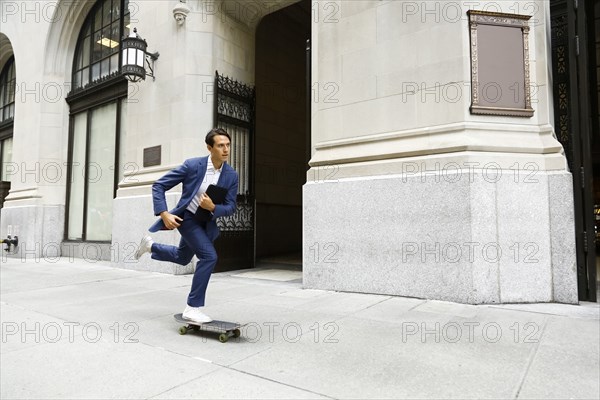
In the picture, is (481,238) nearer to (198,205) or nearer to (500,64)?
(500,64)

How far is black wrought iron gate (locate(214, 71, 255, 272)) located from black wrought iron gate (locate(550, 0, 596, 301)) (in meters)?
6.66

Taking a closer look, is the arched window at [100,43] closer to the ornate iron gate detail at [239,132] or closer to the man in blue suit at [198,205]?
the ornate iron gate detail at [239,132]

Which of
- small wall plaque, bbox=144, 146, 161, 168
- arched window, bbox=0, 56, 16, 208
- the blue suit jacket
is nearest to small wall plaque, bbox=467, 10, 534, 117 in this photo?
the blue suit jacket

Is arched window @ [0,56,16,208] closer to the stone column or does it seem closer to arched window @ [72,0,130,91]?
arched window @ [72,0,130,91]

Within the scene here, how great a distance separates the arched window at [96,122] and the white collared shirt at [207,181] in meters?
8.42

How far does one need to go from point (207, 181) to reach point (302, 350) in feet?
6.21

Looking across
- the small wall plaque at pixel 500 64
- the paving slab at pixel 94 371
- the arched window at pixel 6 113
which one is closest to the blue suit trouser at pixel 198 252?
the paving slab at pixel 94 371

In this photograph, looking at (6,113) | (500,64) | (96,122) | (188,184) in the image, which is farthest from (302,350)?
(6,113)

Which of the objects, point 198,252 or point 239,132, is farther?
point 239,132

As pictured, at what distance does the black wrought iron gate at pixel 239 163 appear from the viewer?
9492mm

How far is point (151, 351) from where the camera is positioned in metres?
3.71

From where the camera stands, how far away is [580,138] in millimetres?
6012

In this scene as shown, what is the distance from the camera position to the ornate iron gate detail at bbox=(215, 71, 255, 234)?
9648mm

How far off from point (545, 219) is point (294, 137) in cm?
1043
